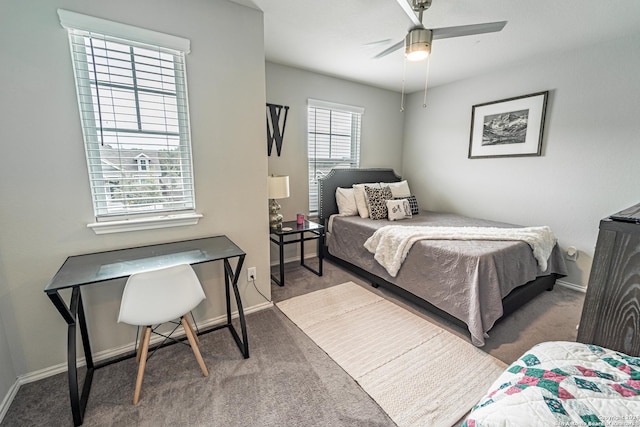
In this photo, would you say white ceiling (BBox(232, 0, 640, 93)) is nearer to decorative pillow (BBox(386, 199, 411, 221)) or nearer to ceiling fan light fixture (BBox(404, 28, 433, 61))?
ceiling fan light fixture (BBox(404, 28, 433, 61))

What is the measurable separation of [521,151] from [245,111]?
3174mm

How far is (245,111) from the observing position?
216 centimetres

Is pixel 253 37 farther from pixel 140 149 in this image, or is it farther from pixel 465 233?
pixel 465 233

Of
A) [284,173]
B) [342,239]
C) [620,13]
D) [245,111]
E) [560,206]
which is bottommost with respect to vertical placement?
[342,239]

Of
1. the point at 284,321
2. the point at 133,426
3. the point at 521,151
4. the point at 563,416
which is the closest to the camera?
the point at 563,416

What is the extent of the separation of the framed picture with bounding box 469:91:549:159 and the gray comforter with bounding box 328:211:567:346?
1260 mm

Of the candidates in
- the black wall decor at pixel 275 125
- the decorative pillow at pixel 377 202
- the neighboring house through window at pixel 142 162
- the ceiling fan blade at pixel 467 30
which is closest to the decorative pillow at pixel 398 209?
the decorative pillow at pixel 377 202

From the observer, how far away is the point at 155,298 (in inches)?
58.6

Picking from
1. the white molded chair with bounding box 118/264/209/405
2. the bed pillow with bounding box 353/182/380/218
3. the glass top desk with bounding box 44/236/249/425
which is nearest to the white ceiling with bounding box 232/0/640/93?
the bed pillow with bounding box 353/182/380/218

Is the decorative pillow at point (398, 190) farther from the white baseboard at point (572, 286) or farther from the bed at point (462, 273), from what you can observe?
the white baseboard at point (572, 286)

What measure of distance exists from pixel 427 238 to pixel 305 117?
2.16 m

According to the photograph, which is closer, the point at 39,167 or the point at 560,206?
the point at 39,167

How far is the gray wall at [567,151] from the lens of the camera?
253cm

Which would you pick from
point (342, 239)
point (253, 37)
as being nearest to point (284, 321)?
point (342, 239)
